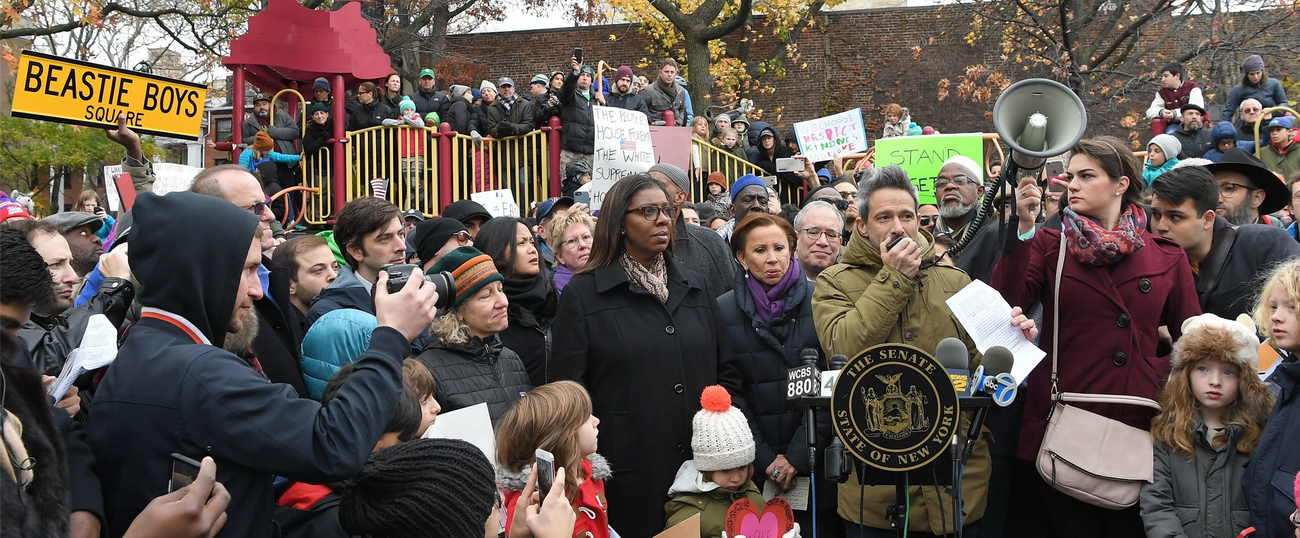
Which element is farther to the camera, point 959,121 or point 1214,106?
point 959,121

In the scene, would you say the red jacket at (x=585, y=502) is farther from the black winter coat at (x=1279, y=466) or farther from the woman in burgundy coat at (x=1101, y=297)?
the black winter coat at (x=1279, y=466)

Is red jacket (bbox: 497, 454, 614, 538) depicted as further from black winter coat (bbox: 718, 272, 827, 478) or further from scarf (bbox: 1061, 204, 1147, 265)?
scarf (bbox: 1061, 204, 1147, 265)

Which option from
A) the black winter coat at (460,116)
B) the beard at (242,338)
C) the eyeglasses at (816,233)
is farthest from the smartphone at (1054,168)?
the black winter coat at (460,116)

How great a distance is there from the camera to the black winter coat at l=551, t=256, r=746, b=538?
4012 millimetres

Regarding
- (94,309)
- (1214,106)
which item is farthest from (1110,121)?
(94,309)

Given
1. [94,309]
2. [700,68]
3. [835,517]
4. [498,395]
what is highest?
[700,68]

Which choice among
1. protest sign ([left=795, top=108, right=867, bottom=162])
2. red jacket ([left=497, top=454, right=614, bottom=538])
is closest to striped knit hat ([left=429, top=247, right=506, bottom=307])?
red jacket ([left=497, top=454, right=614, bottom=538])

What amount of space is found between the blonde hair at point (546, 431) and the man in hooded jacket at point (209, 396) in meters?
0.94

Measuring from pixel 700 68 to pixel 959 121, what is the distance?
28.7ft

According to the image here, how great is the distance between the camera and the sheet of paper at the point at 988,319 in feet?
11.9

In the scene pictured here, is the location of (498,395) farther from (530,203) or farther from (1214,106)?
(1214,106)

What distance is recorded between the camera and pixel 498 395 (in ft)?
12.8

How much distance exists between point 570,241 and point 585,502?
2343mm

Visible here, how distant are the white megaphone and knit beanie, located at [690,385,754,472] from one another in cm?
140
